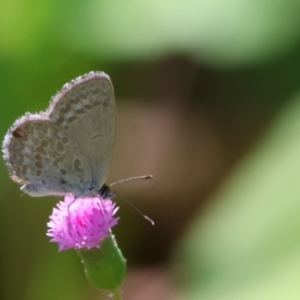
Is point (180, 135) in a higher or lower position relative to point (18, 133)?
lower

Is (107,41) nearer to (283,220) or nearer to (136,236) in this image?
(136,236)

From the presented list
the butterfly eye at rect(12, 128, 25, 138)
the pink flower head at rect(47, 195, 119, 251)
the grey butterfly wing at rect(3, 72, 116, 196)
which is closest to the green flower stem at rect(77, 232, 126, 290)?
the pink flower head at rect(47, 195, 119, 251)

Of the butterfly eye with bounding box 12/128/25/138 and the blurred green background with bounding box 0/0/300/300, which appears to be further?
the blurred green background with bounding box 0/0/300/300

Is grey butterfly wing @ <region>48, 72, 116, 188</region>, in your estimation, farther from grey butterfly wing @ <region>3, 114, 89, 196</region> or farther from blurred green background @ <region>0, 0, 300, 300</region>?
blurred green background @ <region>0, 0, 300, 300</region>

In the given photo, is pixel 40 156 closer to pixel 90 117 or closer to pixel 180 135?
pixel 90 117

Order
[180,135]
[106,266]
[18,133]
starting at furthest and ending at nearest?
1. [180,135]
2. [18,133]
3. [106,266]

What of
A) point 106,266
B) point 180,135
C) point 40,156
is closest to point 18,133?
point 40,156

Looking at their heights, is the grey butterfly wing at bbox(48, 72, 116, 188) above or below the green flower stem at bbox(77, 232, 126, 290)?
Result: above
